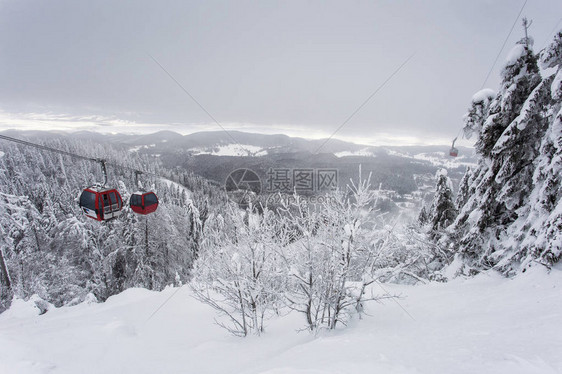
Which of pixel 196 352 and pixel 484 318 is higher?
pixel 484 318

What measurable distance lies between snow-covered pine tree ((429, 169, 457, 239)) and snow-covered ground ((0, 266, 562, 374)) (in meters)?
7.87

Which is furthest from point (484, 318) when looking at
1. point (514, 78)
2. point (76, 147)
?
point (76, 147)

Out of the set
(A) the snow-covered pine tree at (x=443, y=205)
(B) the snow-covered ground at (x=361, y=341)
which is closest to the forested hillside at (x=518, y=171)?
(B) the snow-covered ground at (x=361, y=341)

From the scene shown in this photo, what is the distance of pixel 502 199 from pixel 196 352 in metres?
12.4

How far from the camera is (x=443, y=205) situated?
54.7ft

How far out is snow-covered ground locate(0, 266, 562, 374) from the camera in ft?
16.1

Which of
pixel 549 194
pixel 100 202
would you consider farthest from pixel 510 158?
pixel 100 202

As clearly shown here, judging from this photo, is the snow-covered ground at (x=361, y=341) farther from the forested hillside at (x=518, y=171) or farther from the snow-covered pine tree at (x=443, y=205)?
the snow-covered pine tree at (x=443, y=205)

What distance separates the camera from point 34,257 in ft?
89.7

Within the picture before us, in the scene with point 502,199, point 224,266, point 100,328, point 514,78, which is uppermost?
point 514,78

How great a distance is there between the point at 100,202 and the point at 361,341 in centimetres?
935

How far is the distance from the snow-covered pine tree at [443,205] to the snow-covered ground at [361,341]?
787 cm

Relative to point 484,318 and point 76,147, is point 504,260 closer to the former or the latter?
point 484,318

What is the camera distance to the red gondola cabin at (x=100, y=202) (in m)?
8.77
